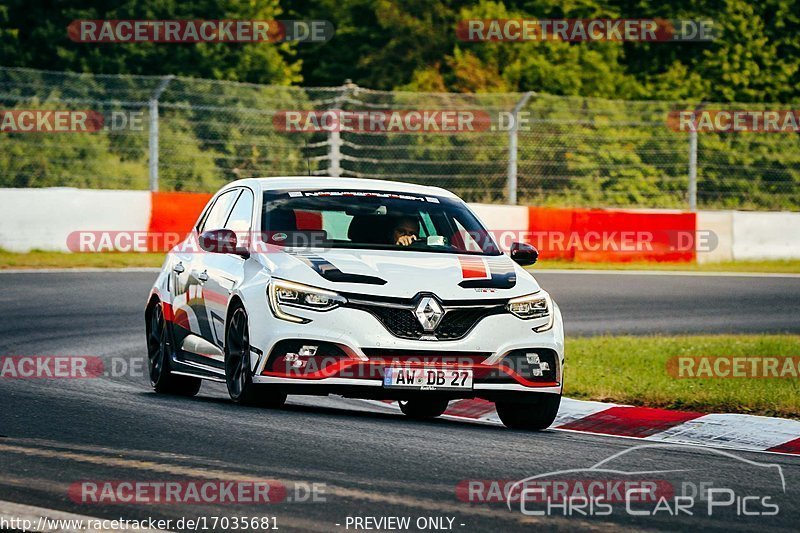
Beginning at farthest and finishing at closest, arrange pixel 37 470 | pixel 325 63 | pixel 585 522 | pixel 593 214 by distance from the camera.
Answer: pixel 325 63 < pixel 593 214 < pixel 37 470 < pixel 585 522

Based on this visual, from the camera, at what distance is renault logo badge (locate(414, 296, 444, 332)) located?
379 inches

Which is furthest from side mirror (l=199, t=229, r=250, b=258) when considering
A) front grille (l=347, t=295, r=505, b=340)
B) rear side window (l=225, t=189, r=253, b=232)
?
front grille (l=347, t=295, r=505, b=340)

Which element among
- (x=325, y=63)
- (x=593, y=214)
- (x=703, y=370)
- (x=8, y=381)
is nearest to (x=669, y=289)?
(x=593, y=214)

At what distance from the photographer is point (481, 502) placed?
6957mm

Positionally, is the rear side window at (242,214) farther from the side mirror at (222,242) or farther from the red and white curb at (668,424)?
the red and white curb at (668,424)

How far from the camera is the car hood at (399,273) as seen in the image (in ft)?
31.9

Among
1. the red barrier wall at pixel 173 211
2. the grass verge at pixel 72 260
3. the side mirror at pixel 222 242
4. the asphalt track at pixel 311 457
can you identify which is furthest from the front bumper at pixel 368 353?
the red barrier wall at pixel 173 211

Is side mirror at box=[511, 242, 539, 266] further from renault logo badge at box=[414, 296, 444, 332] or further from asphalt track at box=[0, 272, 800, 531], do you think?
renault logo badge at box=[414, 296, 444, 332]

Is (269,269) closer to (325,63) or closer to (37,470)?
(37,470)

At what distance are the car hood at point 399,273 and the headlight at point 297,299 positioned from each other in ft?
0.16

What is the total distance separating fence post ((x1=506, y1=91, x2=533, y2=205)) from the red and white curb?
16968mm

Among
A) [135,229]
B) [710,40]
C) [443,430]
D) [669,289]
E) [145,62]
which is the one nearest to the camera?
[443,430]

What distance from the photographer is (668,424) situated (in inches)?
416

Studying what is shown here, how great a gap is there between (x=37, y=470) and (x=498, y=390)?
10.7 feet
